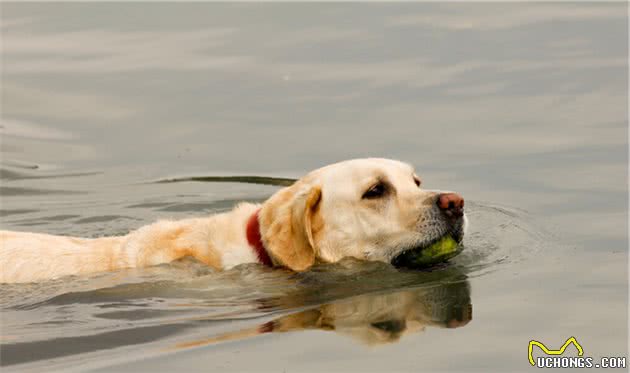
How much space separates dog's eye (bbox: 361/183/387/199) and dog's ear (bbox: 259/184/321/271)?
334mm

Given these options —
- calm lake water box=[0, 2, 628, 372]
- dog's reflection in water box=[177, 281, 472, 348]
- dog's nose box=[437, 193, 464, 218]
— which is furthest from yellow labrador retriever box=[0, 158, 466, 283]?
dog's reflection in water box=[177, 281, 472, 348]

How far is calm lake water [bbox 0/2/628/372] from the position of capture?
23.8 feet

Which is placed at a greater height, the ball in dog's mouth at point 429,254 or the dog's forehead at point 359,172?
the dog's forehead at point 359,172

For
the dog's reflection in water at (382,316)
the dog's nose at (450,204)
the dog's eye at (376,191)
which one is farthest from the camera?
the dog's eye at (376,191)

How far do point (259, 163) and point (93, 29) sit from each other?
651 centimetres

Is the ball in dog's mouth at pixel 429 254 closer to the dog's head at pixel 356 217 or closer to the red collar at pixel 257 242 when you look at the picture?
the dog's head at pixel 356 217

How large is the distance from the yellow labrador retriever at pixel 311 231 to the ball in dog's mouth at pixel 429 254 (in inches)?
1.9

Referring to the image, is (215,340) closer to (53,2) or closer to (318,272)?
(318,272)

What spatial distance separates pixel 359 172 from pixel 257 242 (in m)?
0.85

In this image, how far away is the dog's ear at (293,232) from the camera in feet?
26.4

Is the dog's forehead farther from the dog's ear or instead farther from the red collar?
the red collar

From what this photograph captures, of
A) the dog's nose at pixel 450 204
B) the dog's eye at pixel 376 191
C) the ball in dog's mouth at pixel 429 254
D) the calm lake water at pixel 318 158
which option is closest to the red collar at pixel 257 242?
the calm lake water at pixel 318 158

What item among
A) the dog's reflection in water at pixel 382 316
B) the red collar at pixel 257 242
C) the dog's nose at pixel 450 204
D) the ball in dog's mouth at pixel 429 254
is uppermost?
the dog's nose at pixel 450 204

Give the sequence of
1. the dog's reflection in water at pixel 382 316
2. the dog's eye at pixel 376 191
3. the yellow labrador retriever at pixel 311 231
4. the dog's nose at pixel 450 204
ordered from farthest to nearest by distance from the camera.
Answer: the dog's eye at pixel 376 191, the yellow labrador retriever at pixel 311 231, the dog's nose at pixel 450 204, the dog's reflection in water at pixel 382 316
